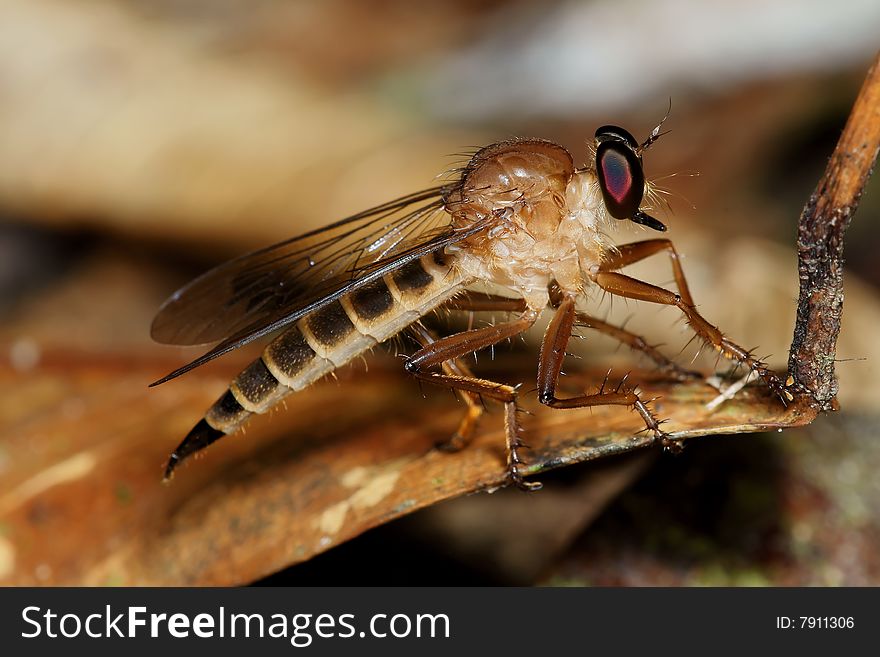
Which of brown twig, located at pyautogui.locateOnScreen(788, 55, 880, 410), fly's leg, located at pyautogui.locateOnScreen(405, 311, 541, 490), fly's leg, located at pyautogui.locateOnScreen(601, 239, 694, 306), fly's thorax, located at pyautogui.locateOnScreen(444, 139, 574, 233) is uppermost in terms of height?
fly's thorax, located at pyautogui.locateOnScreen(444, 139, 574, 233)

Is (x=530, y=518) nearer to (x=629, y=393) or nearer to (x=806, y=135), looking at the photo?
(x=629, y=393)

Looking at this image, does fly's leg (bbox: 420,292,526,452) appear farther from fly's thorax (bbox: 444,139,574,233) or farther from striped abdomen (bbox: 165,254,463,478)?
fly's thorax (bbox: 444,139,574,233)

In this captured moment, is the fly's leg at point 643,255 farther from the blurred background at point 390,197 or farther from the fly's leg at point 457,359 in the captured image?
the fly's leg at point 457,359

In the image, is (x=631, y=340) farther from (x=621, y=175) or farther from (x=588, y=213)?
(x=621, y=175)

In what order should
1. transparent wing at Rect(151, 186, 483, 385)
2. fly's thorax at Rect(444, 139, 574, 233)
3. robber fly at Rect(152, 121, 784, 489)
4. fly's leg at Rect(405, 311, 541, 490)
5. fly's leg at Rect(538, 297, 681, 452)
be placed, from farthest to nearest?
1. transparent wing at Rect(151, 186, 483, 385)
2. fly's thorax at Rect(444, 139, 574, 233)
3. robber fly at Rect(152, 121, 784, 489)
4. fly's leg at Rect(405, 311, 541, 490)
5. fly's leg at Rect(538, 297, 681, 452)

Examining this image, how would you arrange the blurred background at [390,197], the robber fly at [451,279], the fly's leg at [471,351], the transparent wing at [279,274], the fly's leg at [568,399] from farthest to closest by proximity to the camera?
the transparent wing at [279,274] < the robber fly at [451,279] < the blurred background at [390,197] < the fly's leg at [471,351] < the fly's leg at [568,399]

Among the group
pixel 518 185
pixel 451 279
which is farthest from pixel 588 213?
pixel 451 279

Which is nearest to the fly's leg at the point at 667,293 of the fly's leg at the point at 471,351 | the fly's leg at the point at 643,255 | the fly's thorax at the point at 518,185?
the fly's leg at the point at 643,255

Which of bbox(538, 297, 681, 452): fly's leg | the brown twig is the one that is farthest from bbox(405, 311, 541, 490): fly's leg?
the brown twig
